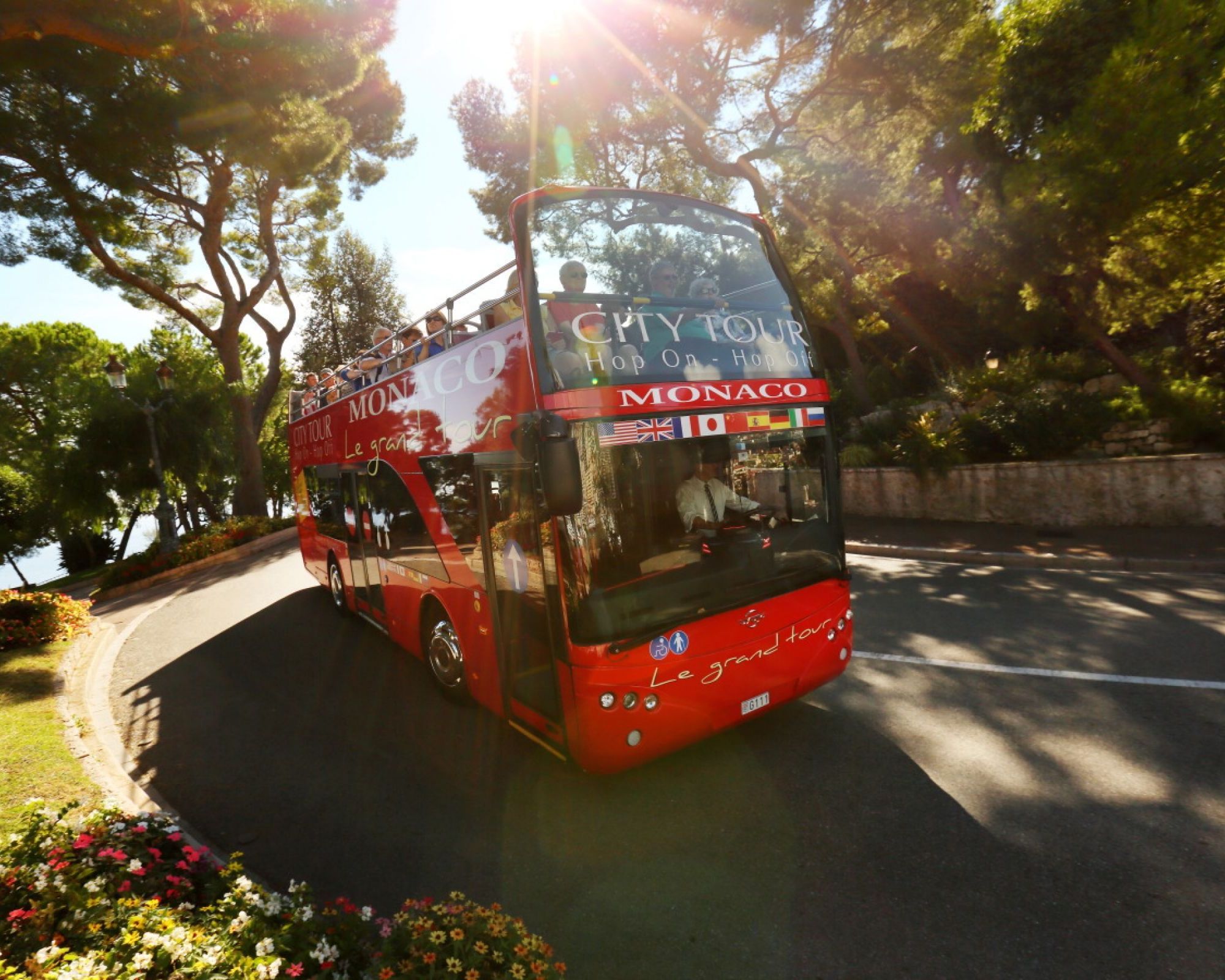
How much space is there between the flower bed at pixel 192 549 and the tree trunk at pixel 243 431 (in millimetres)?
1471

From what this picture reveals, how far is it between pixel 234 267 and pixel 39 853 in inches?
933

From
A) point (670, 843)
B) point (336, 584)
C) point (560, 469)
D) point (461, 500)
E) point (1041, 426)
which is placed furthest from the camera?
point (1041, 426)

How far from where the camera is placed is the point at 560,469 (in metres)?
4.07

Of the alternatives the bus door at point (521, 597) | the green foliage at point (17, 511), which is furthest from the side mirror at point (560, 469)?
the green foliage at point (17, 511)

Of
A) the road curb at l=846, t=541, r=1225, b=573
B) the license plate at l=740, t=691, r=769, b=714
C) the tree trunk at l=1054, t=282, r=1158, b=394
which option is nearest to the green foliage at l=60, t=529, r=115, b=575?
the road curb at l=846, t=541, r=1225, b=573

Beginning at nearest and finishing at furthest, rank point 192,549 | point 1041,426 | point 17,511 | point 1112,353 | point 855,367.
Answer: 1. point 1041,426
2. point 1112,353
3. point 192,549
4. point 855,367
5. point 17,511

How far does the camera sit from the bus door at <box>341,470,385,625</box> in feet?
27.5

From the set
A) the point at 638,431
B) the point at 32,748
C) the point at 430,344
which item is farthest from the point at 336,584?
the point at 638,431

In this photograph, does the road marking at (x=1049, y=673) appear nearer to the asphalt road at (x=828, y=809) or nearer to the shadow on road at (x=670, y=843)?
the asphalt road at (x=828, y=809)

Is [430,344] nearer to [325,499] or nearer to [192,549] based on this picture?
[325,499]

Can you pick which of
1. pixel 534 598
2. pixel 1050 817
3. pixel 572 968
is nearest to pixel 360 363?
pixel 534 598

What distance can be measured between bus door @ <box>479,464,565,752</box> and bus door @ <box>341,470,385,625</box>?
345 centimetres

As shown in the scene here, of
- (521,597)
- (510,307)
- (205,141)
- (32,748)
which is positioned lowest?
(32,748)

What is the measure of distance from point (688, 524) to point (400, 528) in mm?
3883
